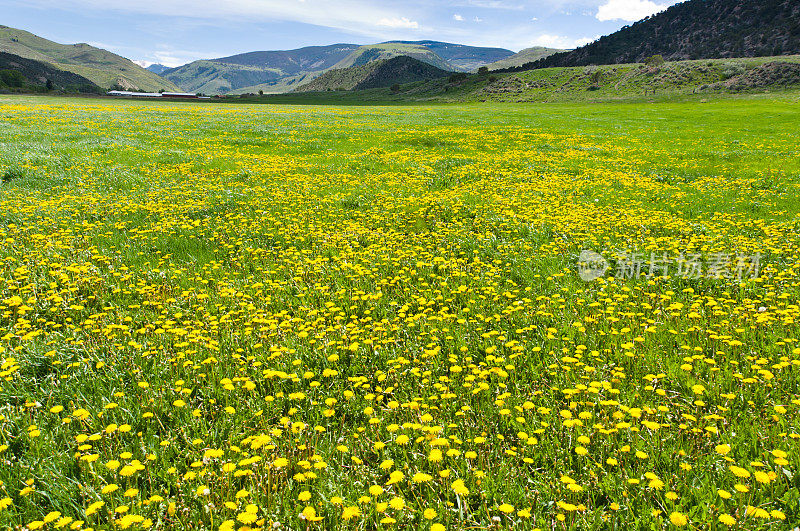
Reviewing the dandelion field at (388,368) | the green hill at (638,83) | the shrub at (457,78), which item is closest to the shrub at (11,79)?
the green hill at (638,83)

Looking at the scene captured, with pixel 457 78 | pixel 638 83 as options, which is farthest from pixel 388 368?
pixel 457 78

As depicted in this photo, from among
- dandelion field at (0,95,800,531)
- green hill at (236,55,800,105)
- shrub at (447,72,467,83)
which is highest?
shrub at (447,72,467,83)

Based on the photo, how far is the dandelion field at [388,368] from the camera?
120 inches

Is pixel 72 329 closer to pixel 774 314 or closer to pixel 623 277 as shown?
pixel 623 277

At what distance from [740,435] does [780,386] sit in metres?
1.11

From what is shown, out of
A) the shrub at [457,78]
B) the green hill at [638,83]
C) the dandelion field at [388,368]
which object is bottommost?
the dandelion field at [388,368]

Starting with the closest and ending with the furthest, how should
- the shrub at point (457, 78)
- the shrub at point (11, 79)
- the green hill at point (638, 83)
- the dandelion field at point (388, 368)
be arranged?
the dandelion field at point (388, 368)
the green hill at point (638, 83)
the shrub at point (11, 79)
the shrub at point (457, 78)

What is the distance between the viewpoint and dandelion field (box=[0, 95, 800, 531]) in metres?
3.05

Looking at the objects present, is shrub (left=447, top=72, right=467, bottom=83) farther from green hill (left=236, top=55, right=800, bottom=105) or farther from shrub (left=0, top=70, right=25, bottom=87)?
shrub (left=0, top=70, right=25, bottom=87)

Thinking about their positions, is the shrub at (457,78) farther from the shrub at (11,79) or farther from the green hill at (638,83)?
the shrub at (11,79)

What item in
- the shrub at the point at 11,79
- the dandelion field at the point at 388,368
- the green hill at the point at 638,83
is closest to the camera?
the dandelion field at the point at 388,368

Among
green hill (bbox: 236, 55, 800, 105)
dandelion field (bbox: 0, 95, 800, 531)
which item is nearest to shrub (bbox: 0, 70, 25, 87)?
green hill (bbox: 236, 55, 800, 105)

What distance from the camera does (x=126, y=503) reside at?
121 inches

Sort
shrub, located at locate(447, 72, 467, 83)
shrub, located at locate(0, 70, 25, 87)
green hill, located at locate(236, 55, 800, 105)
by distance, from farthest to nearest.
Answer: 1. shrub, located at locate(447, 72, 467, 83)
2. shrub, located at locate(0, 70, 25, 87)
3. green hill, located at locate(236, 55, 800, 105)
